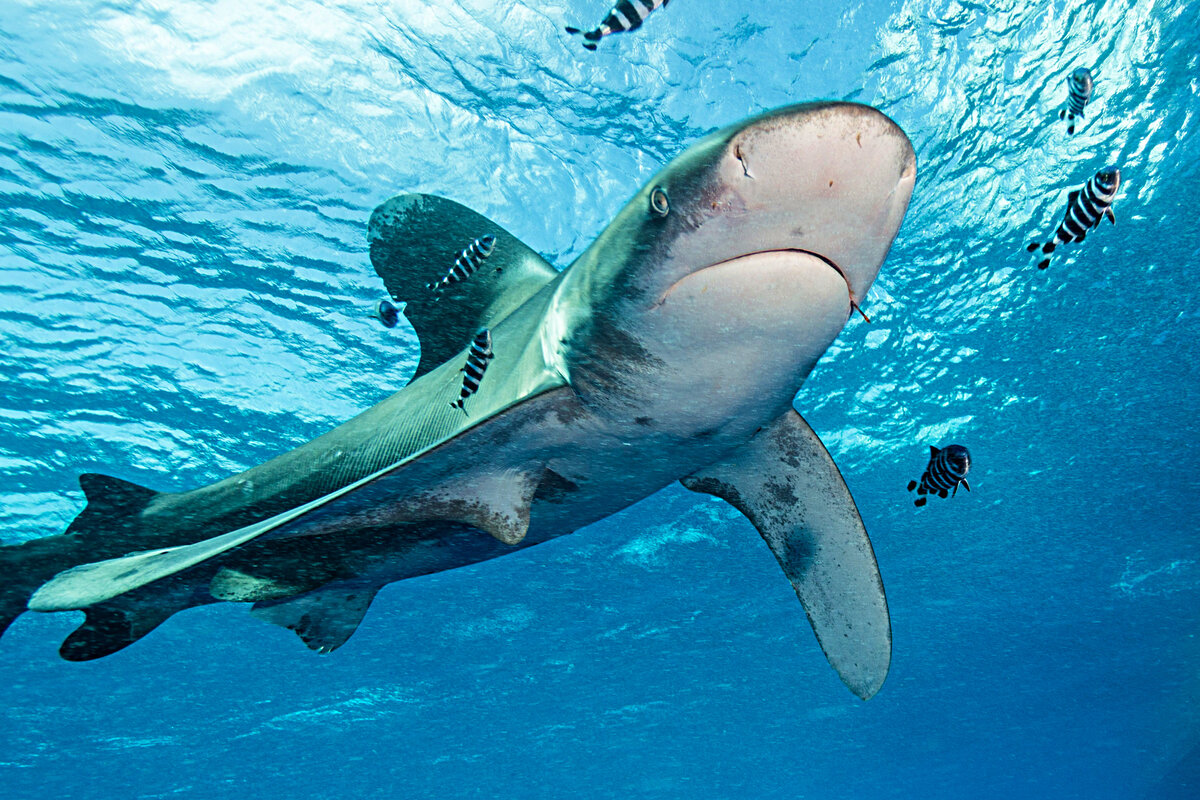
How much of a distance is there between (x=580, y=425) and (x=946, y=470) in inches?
122

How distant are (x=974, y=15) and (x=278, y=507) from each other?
410 inches

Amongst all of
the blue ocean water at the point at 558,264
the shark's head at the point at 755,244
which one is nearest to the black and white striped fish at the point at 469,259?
the shark's head at the point at 755,244

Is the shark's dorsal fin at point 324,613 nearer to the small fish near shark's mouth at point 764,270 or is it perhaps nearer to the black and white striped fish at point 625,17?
the small fish near shark's mouth at point 764,270

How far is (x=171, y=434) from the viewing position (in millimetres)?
14945

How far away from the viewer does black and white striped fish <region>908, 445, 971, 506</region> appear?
15.6 ft

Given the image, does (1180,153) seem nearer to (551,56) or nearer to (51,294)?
(551,56)

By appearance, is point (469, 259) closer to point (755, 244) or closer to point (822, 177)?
point (755, 244)

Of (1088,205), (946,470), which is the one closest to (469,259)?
(946,470)

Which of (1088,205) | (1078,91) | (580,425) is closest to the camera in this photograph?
(580,425)

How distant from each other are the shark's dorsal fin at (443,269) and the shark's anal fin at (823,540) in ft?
7.25

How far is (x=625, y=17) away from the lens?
3682 mm

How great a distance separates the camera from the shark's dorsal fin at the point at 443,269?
5.33 meters

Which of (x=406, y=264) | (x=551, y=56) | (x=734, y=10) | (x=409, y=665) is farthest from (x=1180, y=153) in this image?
(x=409, y=665)

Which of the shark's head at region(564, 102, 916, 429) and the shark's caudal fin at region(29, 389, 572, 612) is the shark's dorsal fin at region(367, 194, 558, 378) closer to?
the shark's caudal fin at region(29, 389, 572, 612)
